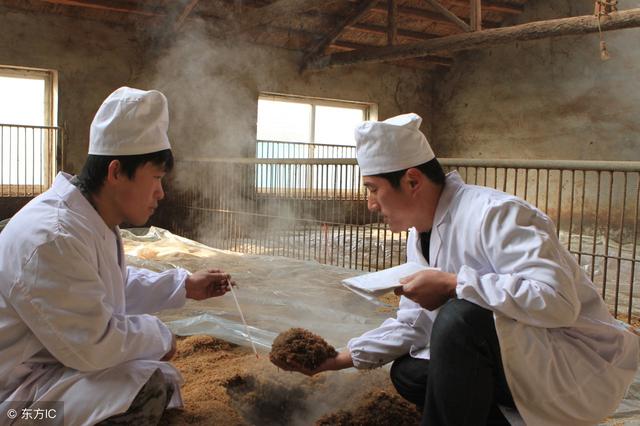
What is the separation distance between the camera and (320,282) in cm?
400

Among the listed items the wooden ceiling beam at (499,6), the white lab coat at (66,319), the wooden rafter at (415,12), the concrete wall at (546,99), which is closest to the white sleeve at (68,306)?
the white lab coat at (66,319)

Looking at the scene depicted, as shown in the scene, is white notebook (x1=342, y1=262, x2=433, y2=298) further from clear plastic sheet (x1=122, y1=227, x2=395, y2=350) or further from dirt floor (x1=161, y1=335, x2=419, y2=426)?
clear plastic sheet (x1=122, y1=227, x2=395, y2=350)

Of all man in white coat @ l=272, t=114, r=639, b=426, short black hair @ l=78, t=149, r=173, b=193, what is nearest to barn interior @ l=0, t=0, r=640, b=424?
man in white coat @ l=272, t=114, r=639, b=426

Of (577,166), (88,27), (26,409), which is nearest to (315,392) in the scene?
(26,409)

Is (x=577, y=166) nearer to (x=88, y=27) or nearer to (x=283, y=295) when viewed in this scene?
(x=283, y=295)

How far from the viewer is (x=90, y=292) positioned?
1.47 meters

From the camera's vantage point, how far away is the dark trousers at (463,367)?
4.81 feet

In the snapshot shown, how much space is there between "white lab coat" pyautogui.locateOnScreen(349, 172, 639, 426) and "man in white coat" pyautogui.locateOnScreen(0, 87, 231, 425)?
91cm

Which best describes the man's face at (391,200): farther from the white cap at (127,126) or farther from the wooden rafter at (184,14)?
the wooden rafter at (184,14)

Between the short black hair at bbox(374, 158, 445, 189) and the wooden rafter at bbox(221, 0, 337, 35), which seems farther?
the wooden rafter at bbox(221, 0, 337, 35)

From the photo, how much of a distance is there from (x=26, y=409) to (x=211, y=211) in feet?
17.2

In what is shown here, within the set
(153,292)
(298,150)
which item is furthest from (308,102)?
(153,292)

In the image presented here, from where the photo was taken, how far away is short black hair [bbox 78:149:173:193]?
1.64 m

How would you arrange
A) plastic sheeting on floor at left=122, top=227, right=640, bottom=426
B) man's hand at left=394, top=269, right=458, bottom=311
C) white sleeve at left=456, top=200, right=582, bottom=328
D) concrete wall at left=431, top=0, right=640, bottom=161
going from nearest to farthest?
white sleeve at left=456, top=200, right=582, bottom=328
man's hand at left=394, top=269, right=458, bottom=311
plastic sheeting on floor at left=122, top=227, right=640, bottom=426
concrete wall at left=431, top=0, right=640, bottom=161
